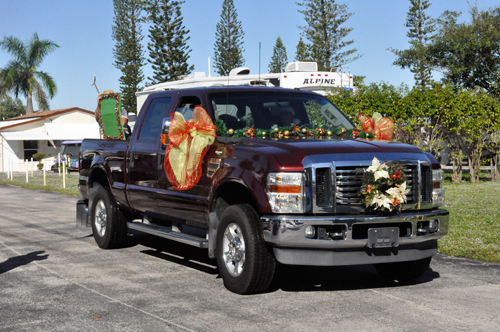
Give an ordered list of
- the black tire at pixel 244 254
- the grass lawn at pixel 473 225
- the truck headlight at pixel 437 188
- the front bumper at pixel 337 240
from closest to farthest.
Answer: the front bumper at pixel 337 240 < the black tire at pixel 244 254 < the truck headlight at pixel 437 188 < the grass lawn at pixel 473 225

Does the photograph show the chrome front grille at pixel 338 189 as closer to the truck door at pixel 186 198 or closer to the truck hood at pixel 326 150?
the truck hood at pixel 326 150

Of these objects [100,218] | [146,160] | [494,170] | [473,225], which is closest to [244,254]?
[146,160]

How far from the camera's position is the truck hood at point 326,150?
5578 millimetres

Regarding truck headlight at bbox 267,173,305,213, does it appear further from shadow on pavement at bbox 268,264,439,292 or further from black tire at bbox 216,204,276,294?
shadow on pavement at bbox 268,264,439,292

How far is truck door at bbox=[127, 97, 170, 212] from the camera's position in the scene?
7480 millimetres

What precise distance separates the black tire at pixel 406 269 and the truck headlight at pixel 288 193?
5.45ft

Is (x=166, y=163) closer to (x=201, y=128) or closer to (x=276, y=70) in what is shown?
(x=201, y=128)

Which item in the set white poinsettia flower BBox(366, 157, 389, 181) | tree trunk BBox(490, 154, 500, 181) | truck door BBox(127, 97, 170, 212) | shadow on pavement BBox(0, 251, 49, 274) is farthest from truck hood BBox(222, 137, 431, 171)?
tree trunk BBox(490, 154, 500, 181)

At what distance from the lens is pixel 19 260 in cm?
778

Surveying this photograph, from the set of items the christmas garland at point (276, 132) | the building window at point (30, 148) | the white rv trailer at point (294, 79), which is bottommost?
the christmas garland at point (276, 132)

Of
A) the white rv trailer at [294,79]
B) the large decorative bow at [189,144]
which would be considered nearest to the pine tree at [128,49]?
the white rv trailer at [294,79]

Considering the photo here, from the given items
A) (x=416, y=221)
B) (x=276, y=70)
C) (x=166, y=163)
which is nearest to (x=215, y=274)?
(x=166, y=163)

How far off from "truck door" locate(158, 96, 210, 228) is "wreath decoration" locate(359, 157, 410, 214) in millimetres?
1726

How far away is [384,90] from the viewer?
17.4 m
